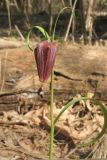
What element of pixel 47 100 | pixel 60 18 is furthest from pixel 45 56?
pixel 60 18

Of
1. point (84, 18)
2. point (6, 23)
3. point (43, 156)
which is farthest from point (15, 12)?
point (43, 156)

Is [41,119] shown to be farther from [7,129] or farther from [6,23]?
[6,23]

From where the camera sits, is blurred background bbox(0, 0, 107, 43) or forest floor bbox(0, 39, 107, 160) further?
blurred background bbox(0, 0, 107, 43)

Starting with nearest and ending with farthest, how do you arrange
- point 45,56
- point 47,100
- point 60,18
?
point 45,56 → point 47,100 → point 60,18

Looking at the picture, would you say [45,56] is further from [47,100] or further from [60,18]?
[60,18]

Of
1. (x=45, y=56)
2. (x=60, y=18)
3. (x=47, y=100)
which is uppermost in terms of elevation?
(x=45, y=56)

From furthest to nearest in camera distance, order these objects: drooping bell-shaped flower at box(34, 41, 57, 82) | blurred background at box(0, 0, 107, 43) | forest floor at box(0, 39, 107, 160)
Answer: blurred background at box(0, 0, 107, 43) → forest floor at box(0, 39, 107, 160) → drooping bell-shaped flower at box(34, 41, 57, 82)

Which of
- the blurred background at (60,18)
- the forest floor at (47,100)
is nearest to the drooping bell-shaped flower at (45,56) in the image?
the forest floor at (47,100)

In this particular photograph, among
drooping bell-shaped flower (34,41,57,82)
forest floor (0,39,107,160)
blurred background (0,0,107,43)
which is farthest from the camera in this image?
blurred background (0,0,107,43)

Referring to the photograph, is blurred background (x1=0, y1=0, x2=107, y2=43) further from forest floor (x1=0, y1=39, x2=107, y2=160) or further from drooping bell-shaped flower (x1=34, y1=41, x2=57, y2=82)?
drooping bell-shaped flower (x1=34, y1=41, x2=57, y2=82)

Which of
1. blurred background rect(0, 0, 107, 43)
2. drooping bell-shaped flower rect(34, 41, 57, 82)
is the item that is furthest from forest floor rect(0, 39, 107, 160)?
blurred background rect(0, 0, 107, 43)
